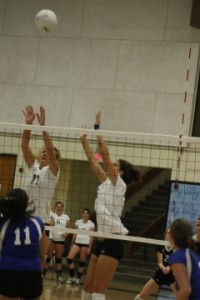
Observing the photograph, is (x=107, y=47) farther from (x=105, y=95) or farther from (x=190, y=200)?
(x=190, y=200)

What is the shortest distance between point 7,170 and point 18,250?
965 centimetres

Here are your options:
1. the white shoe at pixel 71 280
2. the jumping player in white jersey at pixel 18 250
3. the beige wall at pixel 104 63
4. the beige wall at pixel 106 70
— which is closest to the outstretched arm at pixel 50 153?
the jumping player in white jersey at pixel 18 250

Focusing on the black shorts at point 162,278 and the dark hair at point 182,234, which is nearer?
the dark hair at point 182,234

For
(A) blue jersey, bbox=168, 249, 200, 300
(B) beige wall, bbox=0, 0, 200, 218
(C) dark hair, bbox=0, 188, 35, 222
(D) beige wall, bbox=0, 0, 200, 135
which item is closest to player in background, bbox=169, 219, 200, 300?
(A) blue jersey, bbox=168, 249, 200, 300

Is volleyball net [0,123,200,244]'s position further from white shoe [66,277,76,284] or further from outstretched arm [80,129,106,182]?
outstretched arm [80,129,106,182]

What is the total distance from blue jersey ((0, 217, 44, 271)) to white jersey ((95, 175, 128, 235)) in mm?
1550

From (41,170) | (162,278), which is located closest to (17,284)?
(41,170)

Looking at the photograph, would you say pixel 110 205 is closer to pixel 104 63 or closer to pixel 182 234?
pixel 182 234

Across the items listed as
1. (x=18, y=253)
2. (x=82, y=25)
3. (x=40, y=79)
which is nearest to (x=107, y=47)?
(x=82, y=25)

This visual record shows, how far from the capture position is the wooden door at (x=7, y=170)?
1465 centimetres

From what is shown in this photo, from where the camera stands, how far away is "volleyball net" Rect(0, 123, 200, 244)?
45.0 ft

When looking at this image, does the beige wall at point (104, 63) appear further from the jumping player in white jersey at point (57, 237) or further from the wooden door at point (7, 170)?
the jumping player in white jersey at point (57, 237)

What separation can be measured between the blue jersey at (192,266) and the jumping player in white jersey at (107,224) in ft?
5.19

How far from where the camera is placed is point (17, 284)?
212 inches
